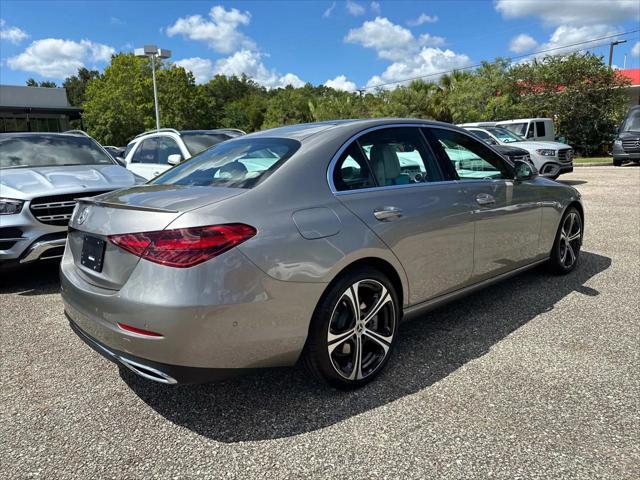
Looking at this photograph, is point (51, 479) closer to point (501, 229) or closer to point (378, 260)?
point (378, 260)

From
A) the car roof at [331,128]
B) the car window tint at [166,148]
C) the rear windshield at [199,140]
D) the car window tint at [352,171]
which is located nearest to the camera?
the car window tint at [352,171]

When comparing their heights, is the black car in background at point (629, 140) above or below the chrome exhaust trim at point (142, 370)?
above

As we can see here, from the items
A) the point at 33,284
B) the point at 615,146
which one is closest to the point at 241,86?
the point at 615,146

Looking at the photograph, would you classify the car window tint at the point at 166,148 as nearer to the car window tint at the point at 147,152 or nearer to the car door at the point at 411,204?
the car window tint at the point at 147,152

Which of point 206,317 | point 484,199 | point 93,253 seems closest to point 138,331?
point 206,317

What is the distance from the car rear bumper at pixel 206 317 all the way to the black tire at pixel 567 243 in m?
3.27

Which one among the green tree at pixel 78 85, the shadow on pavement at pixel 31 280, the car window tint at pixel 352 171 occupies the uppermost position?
the green tree at pixel 78 85

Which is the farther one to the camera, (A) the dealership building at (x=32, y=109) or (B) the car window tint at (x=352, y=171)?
(A) the dealership building at (x=32, y=109)

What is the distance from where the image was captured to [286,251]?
247 cm

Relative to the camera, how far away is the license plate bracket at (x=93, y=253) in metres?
2.60

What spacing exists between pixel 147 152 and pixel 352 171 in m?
7.07

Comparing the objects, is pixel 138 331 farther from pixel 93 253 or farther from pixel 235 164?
pixel 235 164

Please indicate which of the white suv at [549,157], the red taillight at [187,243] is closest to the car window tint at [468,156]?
A: the red taillight at [187,243]

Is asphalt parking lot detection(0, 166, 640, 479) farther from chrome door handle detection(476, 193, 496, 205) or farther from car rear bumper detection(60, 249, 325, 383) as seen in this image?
chrome door handle detection(476, 193, 496, 205)
